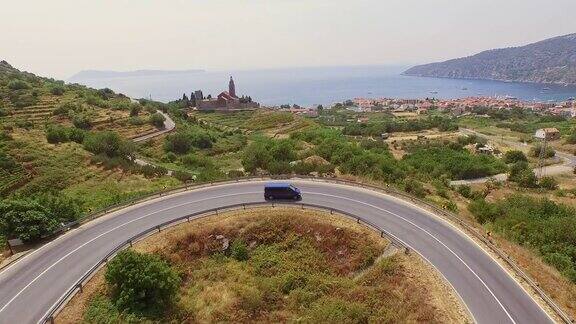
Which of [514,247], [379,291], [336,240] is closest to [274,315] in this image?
[379,291]

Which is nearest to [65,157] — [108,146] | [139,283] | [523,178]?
→ [108,146]

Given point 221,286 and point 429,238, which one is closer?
point 221,286

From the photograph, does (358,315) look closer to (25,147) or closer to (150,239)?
(150,239)

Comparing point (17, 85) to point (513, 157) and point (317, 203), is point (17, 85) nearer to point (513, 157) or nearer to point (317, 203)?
point (317, 203)

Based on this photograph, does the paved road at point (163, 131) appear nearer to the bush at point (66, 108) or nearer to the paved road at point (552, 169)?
the bush at point (66, 108)

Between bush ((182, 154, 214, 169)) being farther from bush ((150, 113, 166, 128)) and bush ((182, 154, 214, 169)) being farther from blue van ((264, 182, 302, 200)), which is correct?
blue van ((264, 182, 302, 200))

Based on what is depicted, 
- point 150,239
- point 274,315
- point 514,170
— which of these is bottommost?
point 514,170
